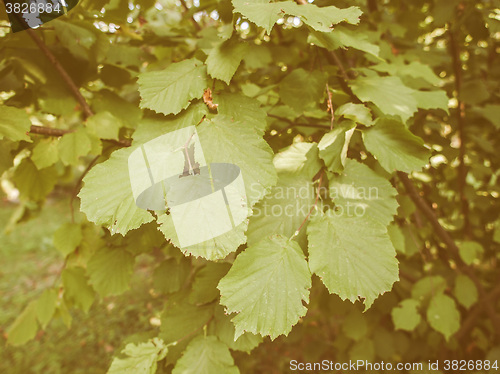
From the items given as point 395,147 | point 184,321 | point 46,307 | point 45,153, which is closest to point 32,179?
point 45,153

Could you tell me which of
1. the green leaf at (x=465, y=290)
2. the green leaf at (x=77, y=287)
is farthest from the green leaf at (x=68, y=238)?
the green leaf at (x=465, y=290)

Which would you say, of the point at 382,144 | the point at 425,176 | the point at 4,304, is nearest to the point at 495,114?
the point at 425,176

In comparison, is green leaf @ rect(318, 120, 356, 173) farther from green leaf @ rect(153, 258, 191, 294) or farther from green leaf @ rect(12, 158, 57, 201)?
green leaf @ rect(12, 158, 57, 201)

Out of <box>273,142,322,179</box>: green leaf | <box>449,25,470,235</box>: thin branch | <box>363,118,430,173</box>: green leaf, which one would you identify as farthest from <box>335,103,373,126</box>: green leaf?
<box>449,25,470,235</box>: thin branch

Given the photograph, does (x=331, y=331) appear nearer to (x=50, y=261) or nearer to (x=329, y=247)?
(x=329, y=247)

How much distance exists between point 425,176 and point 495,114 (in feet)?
2.06

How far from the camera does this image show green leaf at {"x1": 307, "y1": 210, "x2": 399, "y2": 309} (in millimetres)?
834

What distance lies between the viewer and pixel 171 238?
74 cm

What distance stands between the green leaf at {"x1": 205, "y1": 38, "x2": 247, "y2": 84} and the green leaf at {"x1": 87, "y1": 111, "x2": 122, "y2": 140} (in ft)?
2.01

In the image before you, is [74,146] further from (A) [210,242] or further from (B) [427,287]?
(B) [427,287]

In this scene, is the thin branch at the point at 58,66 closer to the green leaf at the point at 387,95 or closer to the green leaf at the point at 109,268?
the green leaf at the point at 109,268

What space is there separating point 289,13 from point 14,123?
0.92 meters

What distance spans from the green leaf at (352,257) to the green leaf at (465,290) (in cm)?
155

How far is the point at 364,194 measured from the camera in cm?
102
